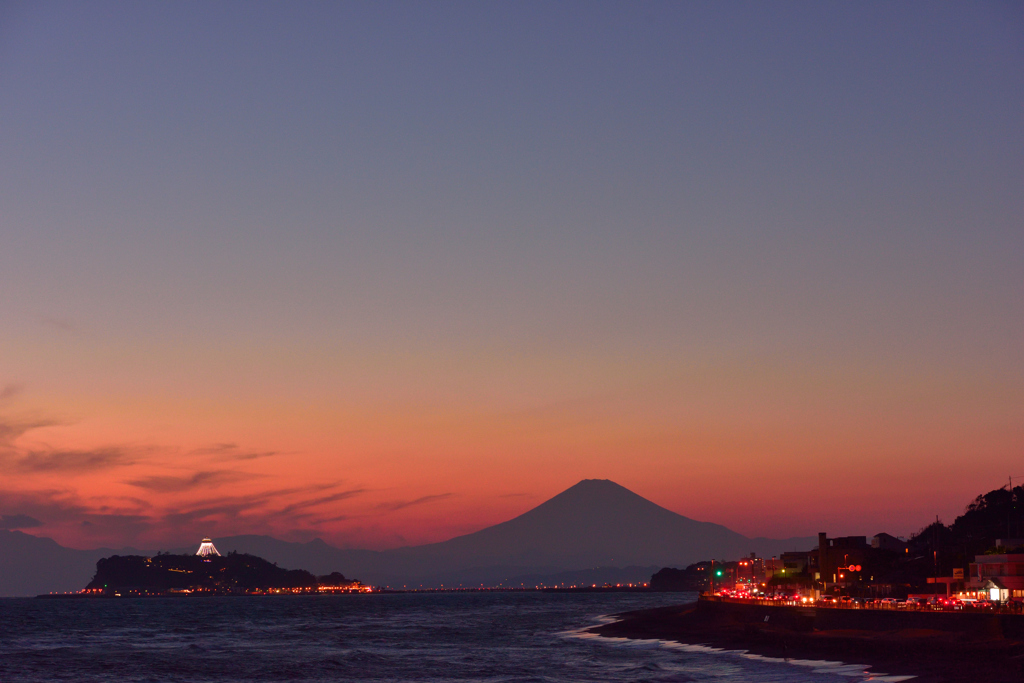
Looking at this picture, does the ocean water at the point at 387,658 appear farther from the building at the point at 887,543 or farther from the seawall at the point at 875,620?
the building at the point at 887,543

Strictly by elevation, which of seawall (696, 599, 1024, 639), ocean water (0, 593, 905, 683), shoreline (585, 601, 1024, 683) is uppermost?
seawall (696, 599, 1024, 639)

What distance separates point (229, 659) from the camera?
8281 cm

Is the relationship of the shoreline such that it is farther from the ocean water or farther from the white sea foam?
the ocean water

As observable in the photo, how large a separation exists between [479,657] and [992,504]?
396 ft

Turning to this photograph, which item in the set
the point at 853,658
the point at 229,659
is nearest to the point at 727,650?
the point at 853,658

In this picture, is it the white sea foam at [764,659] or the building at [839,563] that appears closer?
the white sea foam at [764,659]

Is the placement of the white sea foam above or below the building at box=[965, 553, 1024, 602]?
below

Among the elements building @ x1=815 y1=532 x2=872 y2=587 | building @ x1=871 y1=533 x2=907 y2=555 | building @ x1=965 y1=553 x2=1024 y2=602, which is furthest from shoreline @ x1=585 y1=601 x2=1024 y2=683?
building @ x1=871 y1=533 x2=907 y2=555

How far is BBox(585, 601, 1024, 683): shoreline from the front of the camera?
5059 cm

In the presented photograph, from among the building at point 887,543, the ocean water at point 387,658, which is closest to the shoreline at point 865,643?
the ocean water at point 387,658

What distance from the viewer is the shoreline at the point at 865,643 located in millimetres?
50594

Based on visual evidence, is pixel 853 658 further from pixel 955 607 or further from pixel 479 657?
pixel 479 657

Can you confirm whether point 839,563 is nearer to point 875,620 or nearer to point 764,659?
point 875,620

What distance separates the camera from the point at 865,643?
214ft
